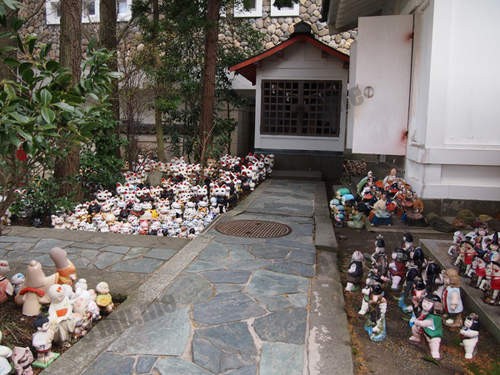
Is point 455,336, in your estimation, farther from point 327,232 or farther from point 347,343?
point 327,232

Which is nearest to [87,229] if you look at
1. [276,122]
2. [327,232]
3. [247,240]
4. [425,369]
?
[247,240]

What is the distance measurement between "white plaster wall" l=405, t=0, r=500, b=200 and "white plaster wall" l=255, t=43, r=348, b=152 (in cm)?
651

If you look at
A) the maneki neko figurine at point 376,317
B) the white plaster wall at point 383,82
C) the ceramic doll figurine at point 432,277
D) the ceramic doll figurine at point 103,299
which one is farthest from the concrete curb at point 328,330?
the white plaster wall at point 383,82

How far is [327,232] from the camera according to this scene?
5.85 m

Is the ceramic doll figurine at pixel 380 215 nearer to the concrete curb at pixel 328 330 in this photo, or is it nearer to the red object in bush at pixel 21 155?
the concrete curb at pixel 328 330

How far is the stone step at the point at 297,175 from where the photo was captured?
38.9 ft

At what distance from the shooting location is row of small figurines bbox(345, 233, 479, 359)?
2873 millimetres

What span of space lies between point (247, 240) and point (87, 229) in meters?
2.46

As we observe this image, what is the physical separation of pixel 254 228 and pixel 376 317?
316 centimetres

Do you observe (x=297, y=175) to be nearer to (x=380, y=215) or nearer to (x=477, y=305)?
(x=380, y=215)

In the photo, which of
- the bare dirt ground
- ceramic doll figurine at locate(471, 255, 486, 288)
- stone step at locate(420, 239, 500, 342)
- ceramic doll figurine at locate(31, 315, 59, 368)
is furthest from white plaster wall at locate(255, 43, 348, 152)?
ceramic doll figurine at locate(31, 315, 59, 368)

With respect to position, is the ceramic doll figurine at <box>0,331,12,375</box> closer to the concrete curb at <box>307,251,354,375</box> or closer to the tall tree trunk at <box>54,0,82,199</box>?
the concrete curb at <box>307,251,354,375</box>

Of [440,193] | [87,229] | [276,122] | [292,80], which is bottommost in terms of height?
[87,229]

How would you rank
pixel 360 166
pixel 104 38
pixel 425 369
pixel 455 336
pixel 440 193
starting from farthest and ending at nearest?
pixel 360 166 < pixel 104 38 < pixel 440 193 < pixel 455 336 < pixel 425 369
